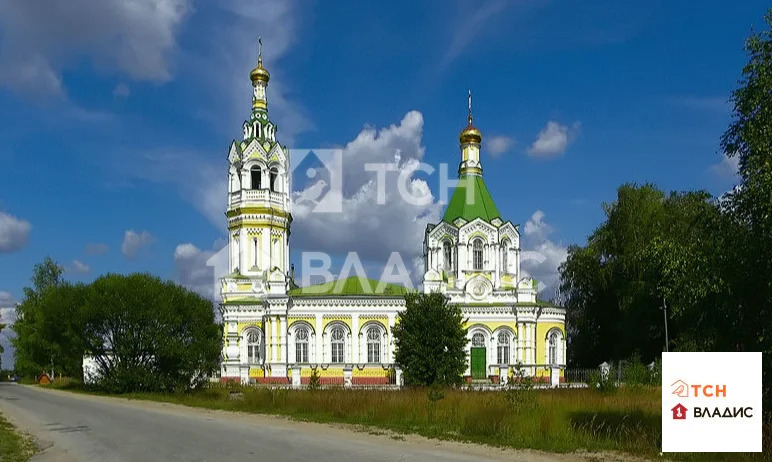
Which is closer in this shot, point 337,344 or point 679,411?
point 679,411

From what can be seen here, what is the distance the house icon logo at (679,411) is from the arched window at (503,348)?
32.6 m

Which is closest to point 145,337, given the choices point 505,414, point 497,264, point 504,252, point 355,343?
point 355,343

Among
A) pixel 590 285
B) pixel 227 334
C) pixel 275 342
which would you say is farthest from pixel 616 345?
pixel 227 334

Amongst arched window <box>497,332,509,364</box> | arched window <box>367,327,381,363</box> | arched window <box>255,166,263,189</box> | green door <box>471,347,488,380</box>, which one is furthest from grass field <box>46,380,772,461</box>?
arched window <box>255,166,263,189</box>

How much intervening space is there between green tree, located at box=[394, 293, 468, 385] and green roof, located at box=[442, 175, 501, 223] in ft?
55.6

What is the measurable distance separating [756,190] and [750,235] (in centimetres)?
79

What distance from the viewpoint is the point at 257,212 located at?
4609cm

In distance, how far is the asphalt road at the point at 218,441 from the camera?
41.8 feet

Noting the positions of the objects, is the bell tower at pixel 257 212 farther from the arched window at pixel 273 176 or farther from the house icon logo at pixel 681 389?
the house icon logo at pixel 681 389

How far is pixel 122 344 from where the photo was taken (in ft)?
104

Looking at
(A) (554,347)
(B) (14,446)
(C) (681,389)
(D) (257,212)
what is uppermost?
(D) (257,212)

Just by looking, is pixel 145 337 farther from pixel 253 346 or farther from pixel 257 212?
pixel 257 212

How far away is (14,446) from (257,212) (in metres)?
32.1

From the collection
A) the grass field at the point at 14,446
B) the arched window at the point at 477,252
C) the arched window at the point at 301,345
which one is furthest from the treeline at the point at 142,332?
the arched window at the point at 477,252
